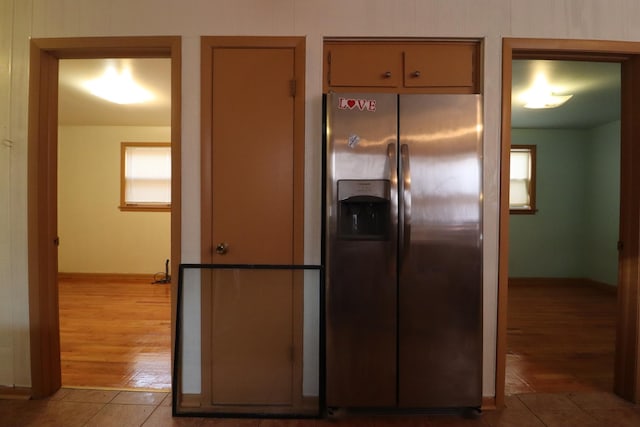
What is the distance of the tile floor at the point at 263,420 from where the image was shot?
192 cm

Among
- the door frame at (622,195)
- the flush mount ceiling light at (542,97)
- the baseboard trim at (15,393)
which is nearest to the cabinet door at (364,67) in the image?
the door frame at (622,195)

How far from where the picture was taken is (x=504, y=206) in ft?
6.68

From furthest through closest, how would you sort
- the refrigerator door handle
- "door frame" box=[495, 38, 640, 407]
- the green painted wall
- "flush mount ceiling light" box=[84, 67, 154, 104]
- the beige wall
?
the beige wall
the green painted wall
"flush mount ceiling light" box=[84, 67, 154, 104]
"door frame" box=[495, 38, 640, 407]
the refrigerator door handle

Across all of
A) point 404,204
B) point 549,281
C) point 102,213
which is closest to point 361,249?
point 404,204

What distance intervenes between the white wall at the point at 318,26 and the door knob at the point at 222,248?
158mm

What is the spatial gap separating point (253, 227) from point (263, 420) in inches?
44.7

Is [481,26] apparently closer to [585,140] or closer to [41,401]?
[41,401]

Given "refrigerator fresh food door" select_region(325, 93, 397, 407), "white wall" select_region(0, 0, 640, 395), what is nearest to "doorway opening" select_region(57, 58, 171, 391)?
"white wall" select_region(0, 0, 640, 395)

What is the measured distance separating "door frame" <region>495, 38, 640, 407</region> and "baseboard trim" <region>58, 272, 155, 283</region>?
5159 mm

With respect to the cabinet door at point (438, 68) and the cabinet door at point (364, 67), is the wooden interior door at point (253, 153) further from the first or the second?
the cabinet door at point (438, 68)

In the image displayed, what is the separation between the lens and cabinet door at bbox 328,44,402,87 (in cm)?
204

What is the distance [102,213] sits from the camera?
5539mm

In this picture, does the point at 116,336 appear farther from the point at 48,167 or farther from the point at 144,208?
the point at 144,208

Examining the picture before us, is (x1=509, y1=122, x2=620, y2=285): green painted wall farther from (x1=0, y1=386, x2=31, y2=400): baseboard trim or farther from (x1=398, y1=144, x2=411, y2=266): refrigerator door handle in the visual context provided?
(x1=0, y1=386, x2=31, y2=400): baseboard trim
